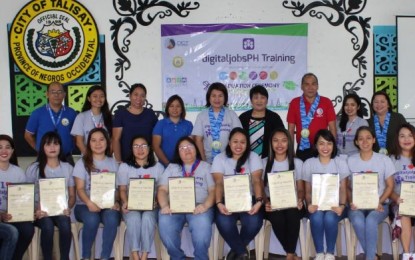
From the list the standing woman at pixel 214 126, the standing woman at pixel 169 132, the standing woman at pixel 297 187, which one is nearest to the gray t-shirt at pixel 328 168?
the standing woman at pixel 297 187

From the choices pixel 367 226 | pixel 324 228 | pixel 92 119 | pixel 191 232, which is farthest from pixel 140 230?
pixel 367 226

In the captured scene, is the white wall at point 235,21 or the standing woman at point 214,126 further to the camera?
the white wall at point 235,21

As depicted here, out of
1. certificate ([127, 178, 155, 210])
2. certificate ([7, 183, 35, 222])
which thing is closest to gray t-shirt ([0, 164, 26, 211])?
certificate ([7, 183, 35, 222])

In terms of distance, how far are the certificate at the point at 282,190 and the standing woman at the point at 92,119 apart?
1.55 metres

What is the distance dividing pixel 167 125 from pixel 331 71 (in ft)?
7.99

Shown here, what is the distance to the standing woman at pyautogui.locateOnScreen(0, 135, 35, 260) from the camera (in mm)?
3725

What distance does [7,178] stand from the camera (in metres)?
3.94

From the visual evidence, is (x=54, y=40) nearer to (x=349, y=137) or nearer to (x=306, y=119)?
(x=306, y=119)

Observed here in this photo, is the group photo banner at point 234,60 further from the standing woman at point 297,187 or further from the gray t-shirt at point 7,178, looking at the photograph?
the gray t-shirt at point 7,178

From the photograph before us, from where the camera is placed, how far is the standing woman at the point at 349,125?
15.3 feet

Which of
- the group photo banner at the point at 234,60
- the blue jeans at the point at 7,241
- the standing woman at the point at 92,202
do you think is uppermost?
the group photo banner at the point at 234,60

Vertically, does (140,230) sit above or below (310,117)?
below

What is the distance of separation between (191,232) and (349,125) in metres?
1.76

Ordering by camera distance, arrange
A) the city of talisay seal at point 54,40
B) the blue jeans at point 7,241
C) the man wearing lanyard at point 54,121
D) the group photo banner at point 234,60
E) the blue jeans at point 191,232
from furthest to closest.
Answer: the group photo banner at point 234,60 < the city of talisay seal at point 54,40 < the man wearing lanyard at point 54,121 < the blue jeans at point 191,232 < the blue jeans at point 7,241
